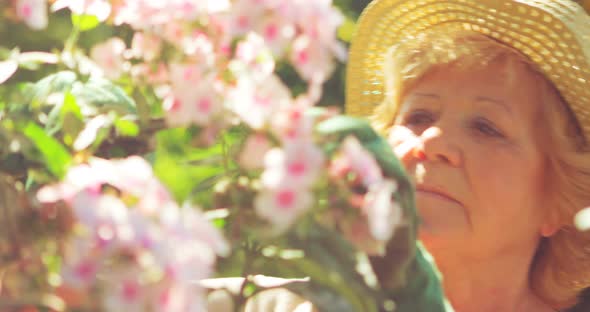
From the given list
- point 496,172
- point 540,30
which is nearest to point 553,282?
point 496,172

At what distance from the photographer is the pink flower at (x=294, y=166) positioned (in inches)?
27.8

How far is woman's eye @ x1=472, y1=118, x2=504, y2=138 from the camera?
5.72 ft

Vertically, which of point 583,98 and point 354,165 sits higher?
point 354,165

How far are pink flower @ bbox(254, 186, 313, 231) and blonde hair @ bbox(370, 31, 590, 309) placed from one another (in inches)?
43.9

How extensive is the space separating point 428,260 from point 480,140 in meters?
0.56

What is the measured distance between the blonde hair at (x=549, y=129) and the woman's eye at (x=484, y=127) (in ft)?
0.35

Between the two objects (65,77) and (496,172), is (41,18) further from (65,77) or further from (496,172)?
(496,172)

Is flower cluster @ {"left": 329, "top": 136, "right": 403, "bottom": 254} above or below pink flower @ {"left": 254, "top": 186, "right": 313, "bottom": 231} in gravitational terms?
below

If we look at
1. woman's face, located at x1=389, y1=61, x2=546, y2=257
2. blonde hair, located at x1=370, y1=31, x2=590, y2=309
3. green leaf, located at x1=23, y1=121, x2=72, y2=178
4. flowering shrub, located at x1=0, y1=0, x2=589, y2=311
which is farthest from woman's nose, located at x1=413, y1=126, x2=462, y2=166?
green leaf, located at x1=23, y1=121, x2=72, y2=178

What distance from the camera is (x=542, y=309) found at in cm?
201

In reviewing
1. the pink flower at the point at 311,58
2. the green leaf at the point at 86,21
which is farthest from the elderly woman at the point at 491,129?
the pink flower at the point at 311,58

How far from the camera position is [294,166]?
2.34 ft

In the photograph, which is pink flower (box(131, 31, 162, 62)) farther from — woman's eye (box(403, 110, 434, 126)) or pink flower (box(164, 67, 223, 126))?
woman's eye (box(403, 110, 434, 126))

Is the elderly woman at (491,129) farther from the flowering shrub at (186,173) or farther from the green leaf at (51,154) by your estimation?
the green leaf at (51,154)
